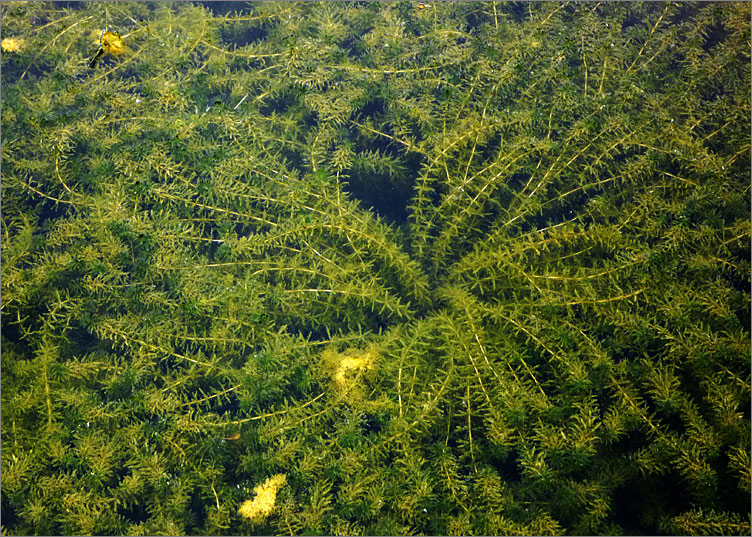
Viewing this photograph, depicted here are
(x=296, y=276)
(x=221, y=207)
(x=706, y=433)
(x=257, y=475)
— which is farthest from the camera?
(x=221, y=207)

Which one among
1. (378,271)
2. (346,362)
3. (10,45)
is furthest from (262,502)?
(10,45)

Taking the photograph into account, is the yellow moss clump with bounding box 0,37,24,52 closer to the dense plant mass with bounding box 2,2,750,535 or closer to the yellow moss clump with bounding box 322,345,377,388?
the dense plant mass with bounding box 2,2,750,535

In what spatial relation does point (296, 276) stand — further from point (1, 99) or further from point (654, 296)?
point (1, 99)

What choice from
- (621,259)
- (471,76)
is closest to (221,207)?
(471,76)

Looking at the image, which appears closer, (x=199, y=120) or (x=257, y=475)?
(x=257, y=475)

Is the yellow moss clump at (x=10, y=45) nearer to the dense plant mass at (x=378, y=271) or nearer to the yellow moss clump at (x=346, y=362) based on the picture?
the dense plant mass at (x=378, y=271)

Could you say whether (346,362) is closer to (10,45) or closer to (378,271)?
(378,271)
